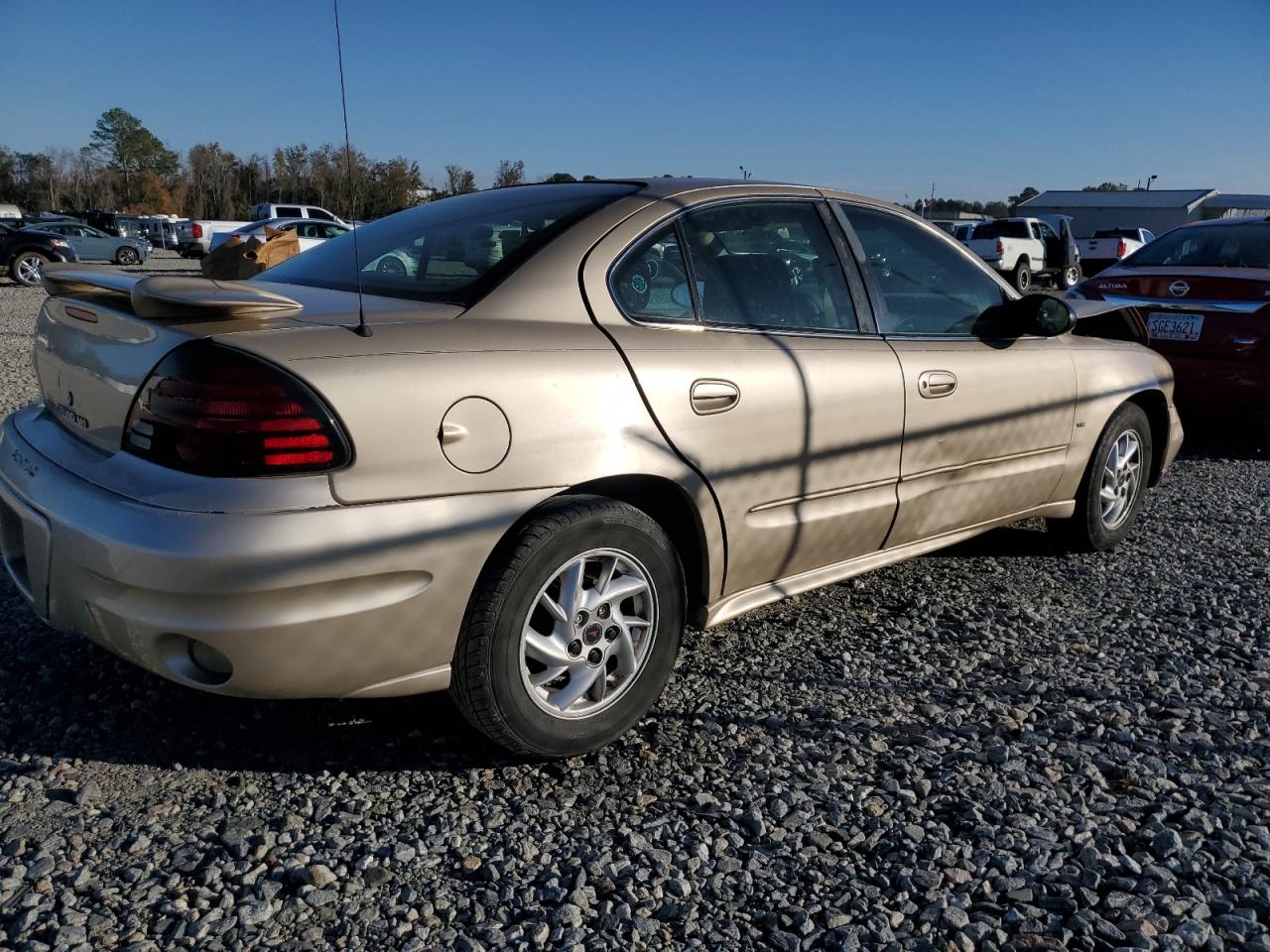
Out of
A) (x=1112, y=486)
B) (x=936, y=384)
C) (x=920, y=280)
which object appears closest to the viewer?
(x=936, y=384)

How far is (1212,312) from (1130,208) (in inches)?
2956

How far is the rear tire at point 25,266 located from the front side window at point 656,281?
809 inches

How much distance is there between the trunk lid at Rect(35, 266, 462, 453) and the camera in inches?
87.4

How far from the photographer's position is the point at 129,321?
7.66ft

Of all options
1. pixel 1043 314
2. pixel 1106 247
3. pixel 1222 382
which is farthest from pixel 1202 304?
pixel 1106 247

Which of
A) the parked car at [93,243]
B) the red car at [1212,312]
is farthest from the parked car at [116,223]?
the red car at [1212,312]

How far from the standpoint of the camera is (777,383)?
2.92m

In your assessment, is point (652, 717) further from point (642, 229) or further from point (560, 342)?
point (642, 229)

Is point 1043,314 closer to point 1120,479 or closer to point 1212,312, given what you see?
point 1120,479

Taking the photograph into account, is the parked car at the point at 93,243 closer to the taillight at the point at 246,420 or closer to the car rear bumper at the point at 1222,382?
the car rear bumper at the point at 1222,382

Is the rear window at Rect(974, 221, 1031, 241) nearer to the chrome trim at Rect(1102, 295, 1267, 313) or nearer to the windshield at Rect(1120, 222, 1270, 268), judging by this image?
the windshield at Rect(1120, 222, 1270, 268)

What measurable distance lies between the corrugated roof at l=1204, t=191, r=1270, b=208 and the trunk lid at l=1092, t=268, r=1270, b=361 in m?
76.6

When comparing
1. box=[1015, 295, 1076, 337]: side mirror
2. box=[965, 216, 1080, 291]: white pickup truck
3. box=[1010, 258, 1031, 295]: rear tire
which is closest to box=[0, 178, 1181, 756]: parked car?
box=[1015, 295, 1076, 337]: side mirror

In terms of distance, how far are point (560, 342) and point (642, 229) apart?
1.67 ft
